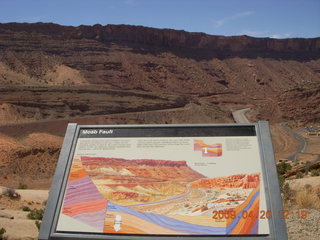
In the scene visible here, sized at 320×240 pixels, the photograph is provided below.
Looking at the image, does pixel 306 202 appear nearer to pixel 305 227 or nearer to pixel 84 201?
pixel 305 227

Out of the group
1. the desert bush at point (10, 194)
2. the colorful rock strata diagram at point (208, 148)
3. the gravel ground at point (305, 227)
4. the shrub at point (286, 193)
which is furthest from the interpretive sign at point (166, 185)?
the desert bush at point (10, 194)

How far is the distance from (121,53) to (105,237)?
81.9m

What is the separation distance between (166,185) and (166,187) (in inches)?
1.2

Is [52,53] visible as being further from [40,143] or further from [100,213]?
[100,213]

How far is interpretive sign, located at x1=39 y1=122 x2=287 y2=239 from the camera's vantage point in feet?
16.4

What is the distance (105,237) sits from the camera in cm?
499

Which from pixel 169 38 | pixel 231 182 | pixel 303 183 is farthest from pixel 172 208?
pixel 169 38

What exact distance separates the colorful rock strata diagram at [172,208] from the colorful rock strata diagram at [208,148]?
414mm

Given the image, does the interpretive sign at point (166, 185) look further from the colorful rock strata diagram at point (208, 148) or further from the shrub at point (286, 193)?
the shrub at point (286, 193)

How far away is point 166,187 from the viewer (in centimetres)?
545

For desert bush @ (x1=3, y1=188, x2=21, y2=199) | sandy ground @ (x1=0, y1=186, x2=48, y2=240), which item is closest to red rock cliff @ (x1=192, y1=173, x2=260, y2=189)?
sandy ground @ (x1=0, y1=186, x2=48, y2=240)

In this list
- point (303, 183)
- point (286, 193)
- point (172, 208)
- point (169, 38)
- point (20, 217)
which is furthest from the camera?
point (169, 38)

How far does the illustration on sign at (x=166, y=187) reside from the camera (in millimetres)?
5035

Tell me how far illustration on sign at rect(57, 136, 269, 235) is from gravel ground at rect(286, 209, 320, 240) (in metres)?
1.98
